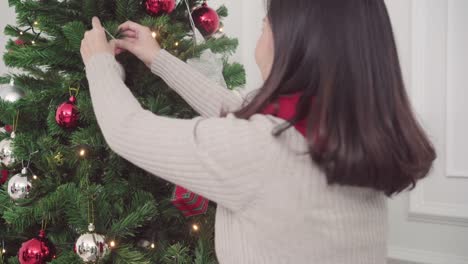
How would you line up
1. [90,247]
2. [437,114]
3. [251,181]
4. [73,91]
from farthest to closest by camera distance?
[437,114]
[73,91]
[90,247]
[251,181]

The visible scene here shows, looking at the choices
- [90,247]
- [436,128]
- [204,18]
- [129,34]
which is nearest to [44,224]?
[90,247]

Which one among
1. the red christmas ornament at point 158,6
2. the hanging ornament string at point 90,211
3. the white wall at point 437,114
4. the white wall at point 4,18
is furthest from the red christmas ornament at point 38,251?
the white wall at point 4,18

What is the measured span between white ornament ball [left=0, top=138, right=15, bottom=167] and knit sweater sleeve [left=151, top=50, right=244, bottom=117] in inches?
12.9

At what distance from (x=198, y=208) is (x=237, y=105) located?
8.4 inches

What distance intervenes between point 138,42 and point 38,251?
411 millimetres

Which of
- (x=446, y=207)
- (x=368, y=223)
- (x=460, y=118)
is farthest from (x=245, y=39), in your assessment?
(x=368, y=223)

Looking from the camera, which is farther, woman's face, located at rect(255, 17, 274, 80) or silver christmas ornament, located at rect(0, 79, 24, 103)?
silver christmas ornament, located at rect(0, 79, 24, 103)

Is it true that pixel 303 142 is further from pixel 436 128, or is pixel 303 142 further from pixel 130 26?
pixel 436 128

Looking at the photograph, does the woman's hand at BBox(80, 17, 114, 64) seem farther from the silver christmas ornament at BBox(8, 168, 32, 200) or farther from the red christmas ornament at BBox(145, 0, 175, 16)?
the silver christmas ornament at BBox(8, 168, 32, 200)

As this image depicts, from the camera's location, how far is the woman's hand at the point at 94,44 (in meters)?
0.71

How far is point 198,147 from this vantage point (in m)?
0.59

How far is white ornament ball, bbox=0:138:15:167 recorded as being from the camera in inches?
33.6

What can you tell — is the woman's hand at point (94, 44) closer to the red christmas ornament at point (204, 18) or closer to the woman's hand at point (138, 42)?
the woman's hand at point (138, 42)

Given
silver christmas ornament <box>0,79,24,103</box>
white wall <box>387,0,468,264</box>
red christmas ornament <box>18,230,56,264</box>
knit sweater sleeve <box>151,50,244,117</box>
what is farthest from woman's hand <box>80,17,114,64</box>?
white wall <box>387,0,468,264</box>
